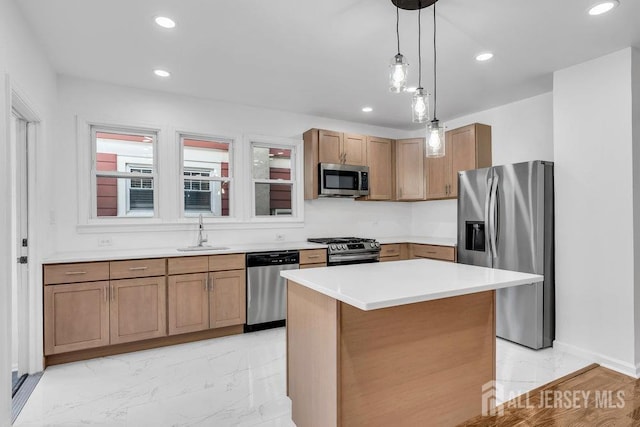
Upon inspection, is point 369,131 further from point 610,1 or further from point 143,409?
point 143,409

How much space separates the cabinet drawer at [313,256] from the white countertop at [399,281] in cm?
171

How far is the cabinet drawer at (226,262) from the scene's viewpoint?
3.52 meters

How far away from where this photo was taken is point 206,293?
137 inches

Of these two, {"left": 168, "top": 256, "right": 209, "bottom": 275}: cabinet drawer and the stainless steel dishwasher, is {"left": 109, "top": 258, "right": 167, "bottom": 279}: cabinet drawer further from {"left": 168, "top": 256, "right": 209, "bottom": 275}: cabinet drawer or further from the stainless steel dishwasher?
the stainless steel dishwasher

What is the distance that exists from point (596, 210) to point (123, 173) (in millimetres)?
4606

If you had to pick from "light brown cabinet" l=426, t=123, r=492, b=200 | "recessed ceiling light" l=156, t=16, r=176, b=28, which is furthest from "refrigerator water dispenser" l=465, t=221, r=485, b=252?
"recessed ceiling light" l=156, t=16, r=176, b=28

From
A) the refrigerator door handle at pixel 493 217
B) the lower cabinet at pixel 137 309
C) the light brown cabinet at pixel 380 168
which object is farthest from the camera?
the light brown cabinet at pixel 380 168

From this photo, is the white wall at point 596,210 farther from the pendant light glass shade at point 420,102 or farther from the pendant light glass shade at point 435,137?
the pendant light glass shade at point 420,102

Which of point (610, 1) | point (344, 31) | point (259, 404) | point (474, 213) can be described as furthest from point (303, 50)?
point (259, 404)

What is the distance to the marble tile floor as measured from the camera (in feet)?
7.18

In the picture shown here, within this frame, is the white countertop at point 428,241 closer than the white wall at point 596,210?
No

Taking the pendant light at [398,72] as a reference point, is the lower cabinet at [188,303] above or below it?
below

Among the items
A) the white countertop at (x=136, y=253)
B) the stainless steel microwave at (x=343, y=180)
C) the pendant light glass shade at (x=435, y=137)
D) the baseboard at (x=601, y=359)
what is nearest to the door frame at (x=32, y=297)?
the white countertop at (x=136, y=253)

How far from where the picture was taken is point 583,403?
235cm
